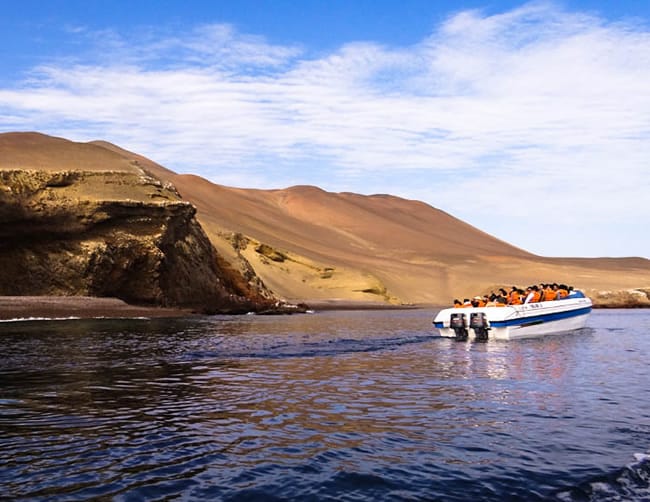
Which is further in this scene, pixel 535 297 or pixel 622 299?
pixel 622 299

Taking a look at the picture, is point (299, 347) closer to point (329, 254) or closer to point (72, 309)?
point (72, 309)

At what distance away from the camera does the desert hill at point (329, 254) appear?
61.0 metres

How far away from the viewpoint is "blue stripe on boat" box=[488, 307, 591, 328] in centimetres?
2980

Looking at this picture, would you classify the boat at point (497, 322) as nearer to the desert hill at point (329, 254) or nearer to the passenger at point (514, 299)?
the passenger at point (514, 299)

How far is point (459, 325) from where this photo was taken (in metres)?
30.2

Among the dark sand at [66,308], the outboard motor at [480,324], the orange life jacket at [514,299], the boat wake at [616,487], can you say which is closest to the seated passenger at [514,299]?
the orange life jacket at [514,299]

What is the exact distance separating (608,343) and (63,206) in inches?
1400

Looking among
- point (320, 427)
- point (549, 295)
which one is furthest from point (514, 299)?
point (320, 427)

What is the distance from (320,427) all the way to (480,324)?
20.1 m

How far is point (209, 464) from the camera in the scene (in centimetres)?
881

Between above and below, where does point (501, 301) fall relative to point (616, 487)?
above

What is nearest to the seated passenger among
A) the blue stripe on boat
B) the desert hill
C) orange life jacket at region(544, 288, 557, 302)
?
the blue stripe on boat

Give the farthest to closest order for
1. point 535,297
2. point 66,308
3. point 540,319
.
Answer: point 66,308, point 535,297, point 540,319

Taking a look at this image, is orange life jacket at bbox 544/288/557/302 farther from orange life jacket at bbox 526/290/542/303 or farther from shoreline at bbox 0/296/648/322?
shoreline at bbox 0/296/648/322
